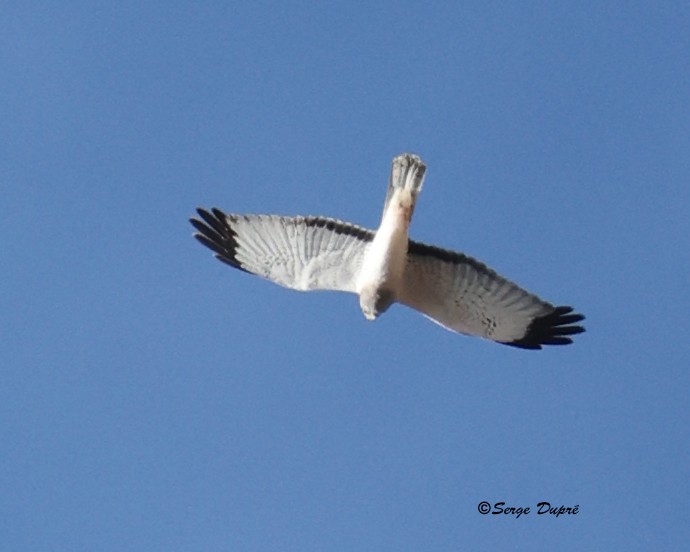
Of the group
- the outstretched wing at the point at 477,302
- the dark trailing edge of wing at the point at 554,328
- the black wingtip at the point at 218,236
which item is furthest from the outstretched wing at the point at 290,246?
the dark trailing edge of wing at the point at 554,328

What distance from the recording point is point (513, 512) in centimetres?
1038

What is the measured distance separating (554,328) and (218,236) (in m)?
3.16

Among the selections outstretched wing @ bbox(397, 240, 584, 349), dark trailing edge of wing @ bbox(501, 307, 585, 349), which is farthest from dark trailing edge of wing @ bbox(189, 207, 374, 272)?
dark trailing edge of wing @ bbox(501, 307, 585, 349)

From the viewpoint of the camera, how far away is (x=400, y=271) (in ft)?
32.1

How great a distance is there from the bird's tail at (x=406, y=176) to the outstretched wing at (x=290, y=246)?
0.44m

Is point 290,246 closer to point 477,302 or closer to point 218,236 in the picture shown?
point 218,236

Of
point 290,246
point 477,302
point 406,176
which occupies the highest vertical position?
point 406,176

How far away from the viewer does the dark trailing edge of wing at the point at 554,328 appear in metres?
9.91

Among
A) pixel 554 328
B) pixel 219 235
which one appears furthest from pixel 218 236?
pixel 554 328

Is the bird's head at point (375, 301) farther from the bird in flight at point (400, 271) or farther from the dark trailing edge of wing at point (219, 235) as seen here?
the dark trailing edge of wing at point (219, 235)

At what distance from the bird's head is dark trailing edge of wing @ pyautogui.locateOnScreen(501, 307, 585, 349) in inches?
50.0

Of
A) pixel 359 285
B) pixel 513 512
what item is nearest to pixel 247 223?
pixel 359 285

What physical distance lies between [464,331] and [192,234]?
2.69m

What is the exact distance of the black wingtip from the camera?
10.5 meters
